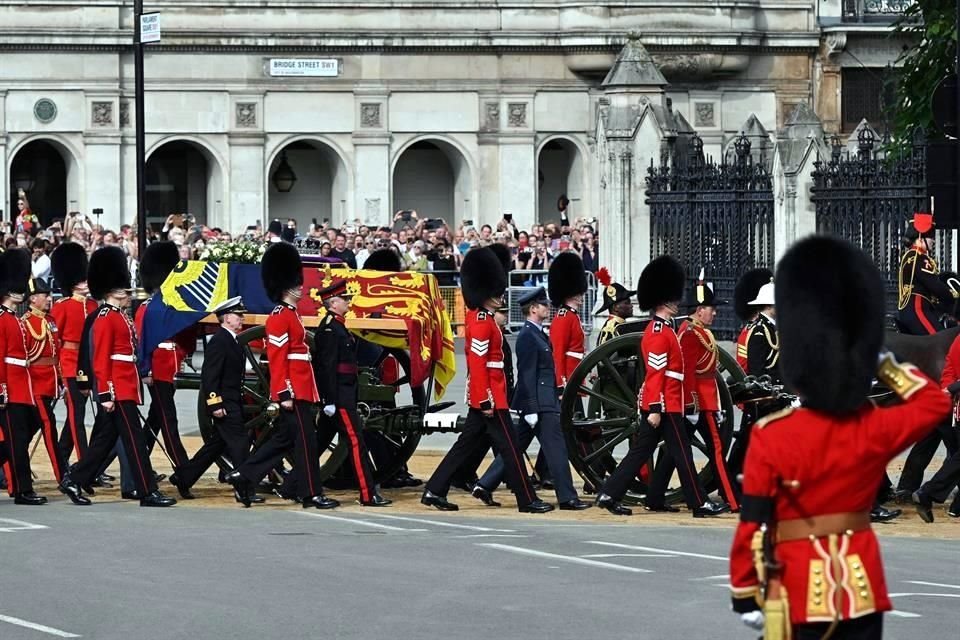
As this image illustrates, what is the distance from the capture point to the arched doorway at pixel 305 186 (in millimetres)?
43281

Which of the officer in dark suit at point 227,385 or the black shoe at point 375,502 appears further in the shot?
the black shoe at point 375,502

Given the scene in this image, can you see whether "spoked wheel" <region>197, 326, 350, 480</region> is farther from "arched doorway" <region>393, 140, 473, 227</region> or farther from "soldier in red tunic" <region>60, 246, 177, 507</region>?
"arched doorway" <region>393, 140, 473, 227</region>

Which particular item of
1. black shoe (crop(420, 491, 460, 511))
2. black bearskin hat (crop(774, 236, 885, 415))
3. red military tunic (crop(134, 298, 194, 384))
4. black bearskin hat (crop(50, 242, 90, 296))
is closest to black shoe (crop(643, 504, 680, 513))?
black shoe (crop(420, 491, 460, 511))

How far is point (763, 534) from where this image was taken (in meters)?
7.07

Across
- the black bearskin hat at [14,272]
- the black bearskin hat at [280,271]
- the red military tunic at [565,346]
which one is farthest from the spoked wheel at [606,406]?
the black bearskin hat at [14,272]

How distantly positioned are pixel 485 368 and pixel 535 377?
0.53 meters

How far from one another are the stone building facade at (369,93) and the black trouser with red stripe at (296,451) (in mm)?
26808

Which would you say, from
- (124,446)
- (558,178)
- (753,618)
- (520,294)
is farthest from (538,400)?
(558,178)

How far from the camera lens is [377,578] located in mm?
11320

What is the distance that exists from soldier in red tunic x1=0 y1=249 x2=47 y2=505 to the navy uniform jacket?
123 inches

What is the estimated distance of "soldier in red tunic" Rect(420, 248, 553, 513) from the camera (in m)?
14.5

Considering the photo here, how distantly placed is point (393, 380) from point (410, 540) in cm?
370

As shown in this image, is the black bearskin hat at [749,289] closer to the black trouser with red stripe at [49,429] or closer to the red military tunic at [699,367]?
the red military tunic at [699,367]

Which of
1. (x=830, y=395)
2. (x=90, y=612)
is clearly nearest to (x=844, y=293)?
(x=830, y=395)
